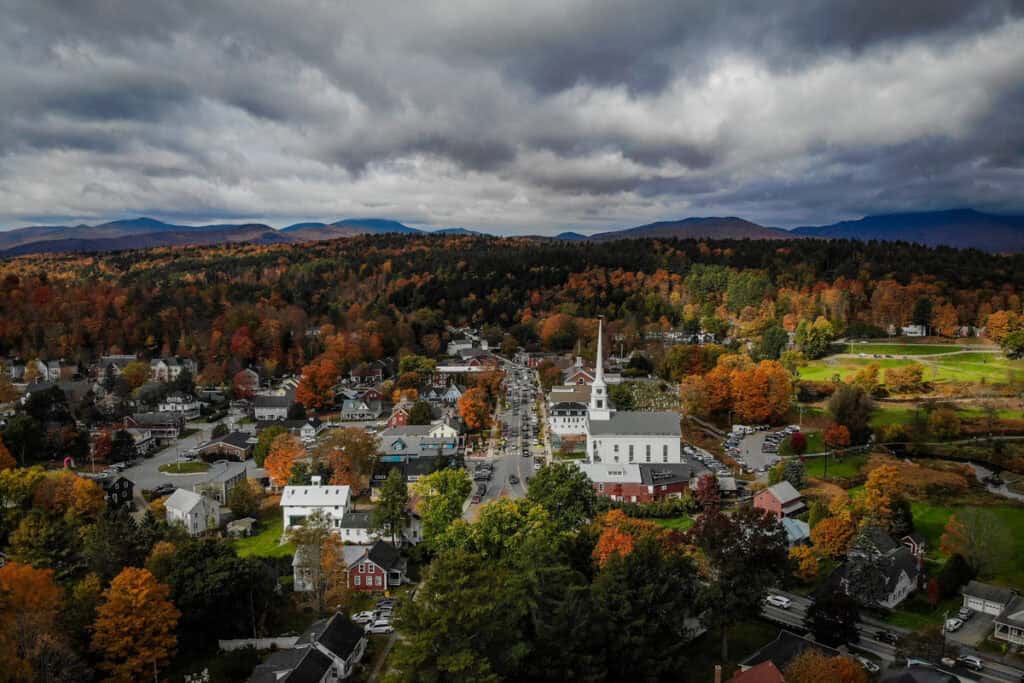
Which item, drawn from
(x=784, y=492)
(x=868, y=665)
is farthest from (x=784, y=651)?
(x=784, y=492)

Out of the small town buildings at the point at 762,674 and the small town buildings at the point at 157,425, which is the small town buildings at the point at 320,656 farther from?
the small town buildings at the point at 157,425

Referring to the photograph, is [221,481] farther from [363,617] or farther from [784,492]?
[784,492]

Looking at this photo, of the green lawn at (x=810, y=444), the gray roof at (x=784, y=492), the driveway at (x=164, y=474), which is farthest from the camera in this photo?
the green lawn at (x=810, y=444)

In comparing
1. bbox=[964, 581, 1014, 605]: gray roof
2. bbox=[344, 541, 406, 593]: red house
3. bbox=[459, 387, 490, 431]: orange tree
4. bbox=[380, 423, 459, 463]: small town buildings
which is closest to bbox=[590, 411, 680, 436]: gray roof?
bbox=[380, 423, 459, 463]: small town buildings

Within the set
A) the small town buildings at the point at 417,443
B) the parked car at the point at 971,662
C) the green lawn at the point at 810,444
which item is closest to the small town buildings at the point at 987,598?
the parked car at the point at 971,662

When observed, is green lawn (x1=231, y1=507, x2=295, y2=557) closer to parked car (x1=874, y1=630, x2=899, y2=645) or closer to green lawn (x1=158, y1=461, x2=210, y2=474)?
green lawn (x1=158, y1=461, x2=210, y2=474)
